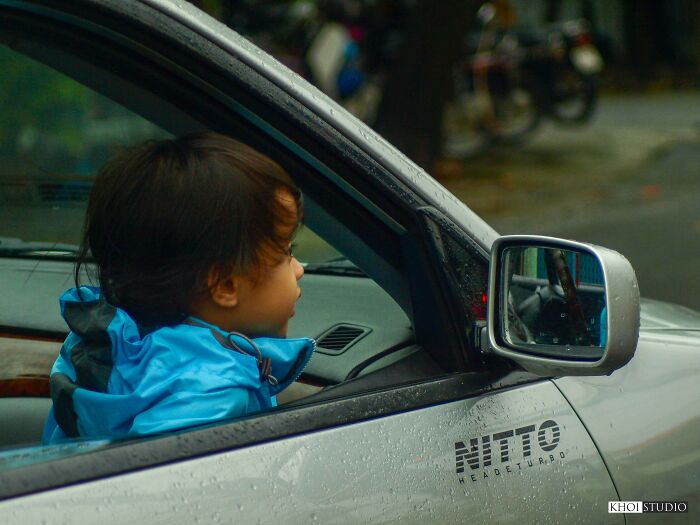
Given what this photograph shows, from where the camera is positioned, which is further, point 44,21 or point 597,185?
point 597,185

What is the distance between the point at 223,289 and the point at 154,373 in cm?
18

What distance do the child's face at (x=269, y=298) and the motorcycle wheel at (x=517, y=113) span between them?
33.9ft

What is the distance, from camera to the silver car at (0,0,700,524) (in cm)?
140

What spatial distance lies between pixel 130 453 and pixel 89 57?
0.69 m

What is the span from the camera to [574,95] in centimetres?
1236

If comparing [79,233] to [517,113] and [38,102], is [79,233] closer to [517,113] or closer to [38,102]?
[38,102]

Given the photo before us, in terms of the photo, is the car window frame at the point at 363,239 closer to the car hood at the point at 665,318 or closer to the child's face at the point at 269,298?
the child's face at the point at 269,298

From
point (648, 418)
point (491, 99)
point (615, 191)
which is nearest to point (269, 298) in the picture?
point (648, 418)

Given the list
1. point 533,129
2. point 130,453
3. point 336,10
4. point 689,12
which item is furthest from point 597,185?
point 689,12

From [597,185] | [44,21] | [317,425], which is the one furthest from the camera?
[597,185]

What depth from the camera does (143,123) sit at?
6.41ft

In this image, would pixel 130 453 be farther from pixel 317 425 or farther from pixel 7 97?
pixel 7 97

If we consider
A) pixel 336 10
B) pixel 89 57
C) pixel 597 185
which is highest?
pixel 89 57

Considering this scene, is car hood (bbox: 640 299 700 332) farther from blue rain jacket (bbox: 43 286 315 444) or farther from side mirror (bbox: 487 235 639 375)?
blue rain jacket (bbox: 43 286 315 444)
